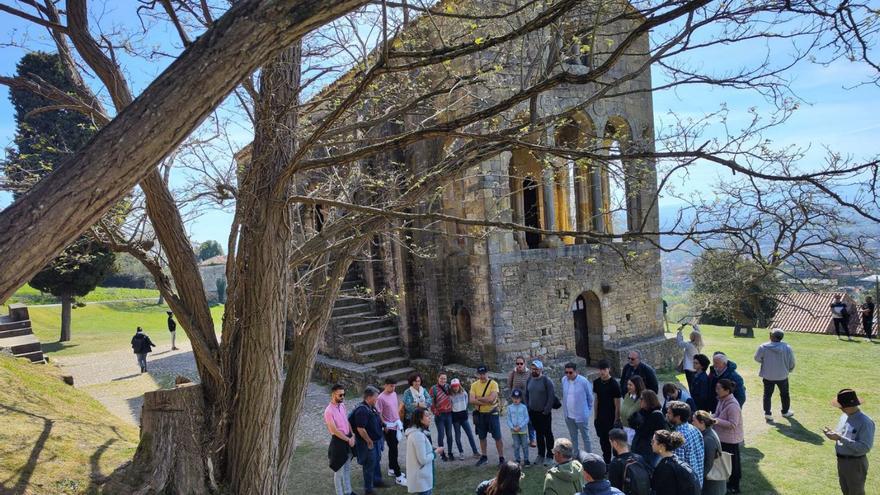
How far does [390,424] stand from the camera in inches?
336

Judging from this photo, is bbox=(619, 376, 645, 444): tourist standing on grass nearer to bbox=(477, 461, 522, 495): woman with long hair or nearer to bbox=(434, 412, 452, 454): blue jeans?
bbox=(434, 412, 452, 454): blue jeans

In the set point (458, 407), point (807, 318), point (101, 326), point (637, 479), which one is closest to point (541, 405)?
point (458, 407)

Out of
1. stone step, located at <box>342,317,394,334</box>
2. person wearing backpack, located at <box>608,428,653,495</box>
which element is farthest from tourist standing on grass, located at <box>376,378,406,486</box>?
stone step, located at <box>342,317,394,334</box>

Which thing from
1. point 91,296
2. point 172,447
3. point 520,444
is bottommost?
point 520,444

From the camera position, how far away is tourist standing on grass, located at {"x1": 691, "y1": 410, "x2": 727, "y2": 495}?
18.7 ft

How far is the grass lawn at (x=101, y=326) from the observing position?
72.7ft

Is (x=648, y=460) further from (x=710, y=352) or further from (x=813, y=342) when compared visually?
(x=813, y=342)

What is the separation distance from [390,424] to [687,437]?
14.9 ft

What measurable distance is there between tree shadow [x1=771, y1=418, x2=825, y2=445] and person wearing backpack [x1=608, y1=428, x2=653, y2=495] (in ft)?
17.2

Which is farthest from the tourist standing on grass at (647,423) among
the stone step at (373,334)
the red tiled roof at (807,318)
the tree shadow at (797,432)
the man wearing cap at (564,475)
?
the red tiled roof at (807,318)

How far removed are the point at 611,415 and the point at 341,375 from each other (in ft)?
27.0

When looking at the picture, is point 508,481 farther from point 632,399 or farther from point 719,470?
point 632,399

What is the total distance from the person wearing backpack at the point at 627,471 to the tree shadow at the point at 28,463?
17.1ft

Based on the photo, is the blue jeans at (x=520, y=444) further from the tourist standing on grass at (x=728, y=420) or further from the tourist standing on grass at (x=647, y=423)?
the tourist standing on grass at (x=728, y=420)
